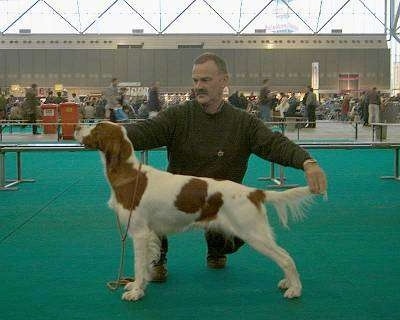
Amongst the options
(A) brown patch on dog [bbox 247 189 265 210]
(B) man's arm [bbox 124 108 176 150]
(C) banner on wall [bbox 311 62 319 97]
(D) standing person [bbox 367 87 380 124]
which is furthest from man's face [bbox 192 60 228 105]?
(C) banner on wall [bbox 311 62 319 97]

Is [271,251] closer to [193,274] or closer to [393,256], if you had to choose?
[193,274]

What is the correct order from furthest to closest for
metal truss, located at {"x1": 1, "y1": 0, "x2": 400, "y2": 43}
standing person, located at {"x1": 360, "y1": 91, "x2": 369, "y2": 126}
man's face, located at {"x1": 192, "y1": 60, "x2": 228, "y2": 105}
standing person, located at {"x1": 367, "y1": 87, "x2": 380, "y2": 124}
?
metal truss, located at {"x1": 1, "y1": 0, "x2": 400, "y2": 43} → standing person, located at {"x1": 360, "y1": 91, "x2": 369, "y2": 126} → standing person, located at {"x1": 367, "y1": 87, "x2": 380, "y2": 124} → man's face, located at {"x1": 192, "y1": 60, "x2": 228, "y2": 105}

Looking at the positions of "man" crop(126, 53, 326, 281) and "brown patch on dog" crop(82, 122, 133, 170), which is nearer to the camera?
"brown patch on dog" crop(82, 122, 133, 170)

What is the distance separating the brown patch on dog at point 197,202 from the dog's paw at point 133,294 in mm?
543

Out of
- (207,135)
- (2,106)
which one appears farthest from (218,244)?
(2,106)

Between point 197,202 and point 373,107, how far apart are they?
830 inches

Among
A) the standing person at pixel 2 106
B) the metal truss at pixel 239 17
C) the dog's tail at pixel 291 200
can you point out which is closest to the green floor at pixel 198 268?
the dog's tail at pixel 291 200

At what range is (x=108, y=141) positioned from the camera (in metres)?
3.58

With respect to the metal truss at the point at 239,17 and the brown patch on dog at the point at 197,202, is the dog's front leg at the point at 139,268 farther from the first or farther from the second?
the metal truss at the point at 239,17

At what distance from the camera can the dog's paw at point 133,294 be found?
12.0ft

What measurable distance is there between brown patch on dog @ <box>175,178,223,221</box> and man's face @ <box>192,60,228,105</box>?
716mm

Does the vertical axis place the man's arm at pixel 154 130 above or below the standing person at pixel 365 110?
below

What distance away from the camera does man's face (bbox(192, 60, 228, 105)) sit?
3.98 metres

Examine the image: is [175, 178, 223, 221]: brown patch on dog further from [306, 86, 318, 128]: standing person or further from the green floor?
[306, 86, 318, 128]: standing person
